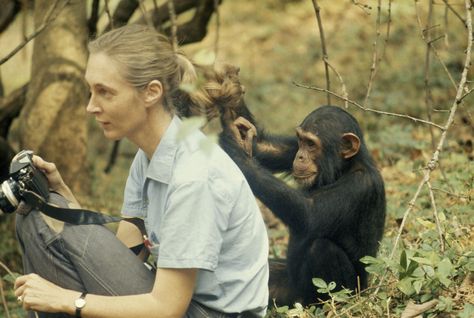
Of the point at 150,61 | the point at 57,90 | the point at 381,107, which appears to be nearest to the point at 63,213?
the point at 150,61

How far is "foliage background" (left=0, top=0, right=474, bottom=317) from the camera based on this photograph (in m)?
3.57

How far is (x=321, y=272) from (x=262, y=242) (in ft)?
3.24

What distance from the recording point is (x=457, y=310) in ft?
10.9

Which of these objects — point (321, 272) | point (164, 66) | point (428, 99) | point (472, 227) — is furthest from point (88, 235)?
point (428, 99)

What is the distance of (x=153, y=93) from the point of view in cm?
316

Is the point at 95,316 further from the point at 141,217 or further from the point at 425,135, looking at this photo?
the point at 425,135

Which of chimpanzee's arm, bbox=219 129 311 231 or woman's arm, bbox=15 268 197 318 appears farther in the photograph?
chimpanzee's arm, bbox=219 129 311 231

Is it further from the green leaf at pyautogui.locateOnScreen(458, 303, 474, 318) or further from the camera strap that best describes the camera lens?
the green leaf at pyautogui.locateOnScreen(458, 303, 474, 318)

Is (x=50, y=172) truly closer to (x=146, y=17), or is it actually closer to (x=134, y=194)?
(x=134, y=194)

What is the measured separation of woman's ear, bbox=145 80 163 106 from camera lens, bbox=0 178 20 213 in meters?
0.68

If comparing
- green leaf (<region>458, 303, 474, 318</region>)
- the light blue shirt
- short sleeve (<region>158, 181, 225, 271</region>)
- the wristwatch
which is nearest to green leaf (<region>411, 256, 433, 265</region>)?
green leaf (<region>458, 303, 474, 318</region>)

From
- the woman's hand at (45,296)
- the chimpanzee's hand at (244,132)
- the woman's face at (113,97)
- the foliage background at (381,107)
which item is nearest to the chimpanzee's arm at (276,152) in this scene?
the chimpanzee's hand at (244,132)

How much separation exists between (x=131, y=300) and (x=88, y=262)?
29 cm

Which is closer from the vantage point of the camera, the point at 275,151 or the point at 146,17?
the point at 146,17
